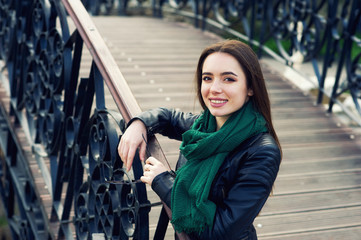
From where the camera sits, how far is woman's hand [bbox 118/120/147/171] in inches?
82.2

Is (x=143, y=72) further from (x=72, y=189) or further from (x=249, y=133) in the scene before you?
(x=249, y=133)

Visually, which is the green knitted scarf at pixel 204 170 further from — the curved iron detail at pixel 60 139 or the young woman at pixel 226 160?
the curved iron detail at pixel 60 139

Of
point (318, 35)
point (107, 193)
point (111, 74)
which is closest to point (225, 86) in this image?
point (111, 74)

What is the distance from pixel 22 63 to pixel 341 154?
8.51 ft

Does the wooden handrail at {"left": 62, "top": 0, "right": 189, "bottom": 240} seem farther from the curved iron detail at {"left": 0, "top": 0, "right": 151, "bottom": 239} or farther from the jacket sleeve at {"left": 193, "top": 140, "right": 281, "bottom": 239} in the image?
the jacket sleeve at {"left": 193, "top": 140, "right": 281, "bottom": 239}

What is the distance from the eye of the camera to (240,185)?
1739 mm

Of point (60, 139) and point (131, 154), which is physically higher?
point (131, 154)

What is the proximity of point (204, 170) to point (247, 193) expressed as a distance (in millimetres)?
201

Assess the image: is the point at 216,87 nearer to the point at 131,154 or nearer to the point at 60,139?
the point at 131,154

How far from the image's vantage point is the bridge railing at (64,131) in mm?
2326

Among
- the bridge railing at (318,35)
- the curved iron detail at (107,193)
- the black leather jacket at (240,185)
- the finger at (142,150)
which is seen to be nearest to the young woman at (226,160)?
the black leather jacket at (240,185)

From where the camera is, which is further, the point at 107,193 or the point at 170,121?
the point at 107,193

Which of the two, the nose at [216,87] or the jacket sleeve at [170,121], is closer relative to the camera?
the nose at [216,87]

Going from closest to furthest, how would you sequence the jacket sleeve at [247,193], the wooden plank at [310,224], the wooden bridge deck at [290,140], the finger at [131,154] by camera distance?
the jacket sleeve at [247,193]
the finger at [131,154]
the wooden plank at [310,224]
the wooden bridge deck at [290,140]
